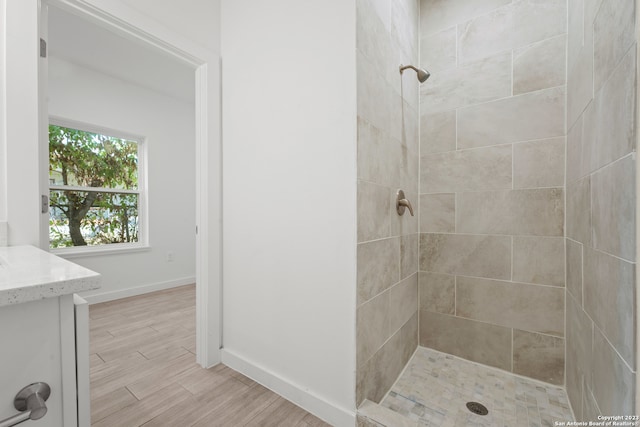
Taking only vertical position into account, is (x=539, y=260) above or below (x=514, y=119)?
below

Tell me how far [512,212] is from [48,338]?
6.85 feet

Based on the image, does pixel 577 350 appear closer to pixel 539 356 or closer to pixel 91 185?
pixel 539 356

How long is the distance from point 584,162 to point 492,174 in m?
0.57

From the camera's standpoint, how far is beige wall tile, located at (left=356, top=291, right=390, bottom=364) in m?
1.25

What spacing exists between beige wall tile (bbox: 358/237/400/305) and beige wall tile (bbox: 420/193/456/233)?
471 millimetres

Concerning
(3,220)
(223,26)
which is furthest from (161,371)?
(223,26)

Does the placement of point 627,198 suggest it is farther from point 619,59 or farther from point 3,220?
point 3,220

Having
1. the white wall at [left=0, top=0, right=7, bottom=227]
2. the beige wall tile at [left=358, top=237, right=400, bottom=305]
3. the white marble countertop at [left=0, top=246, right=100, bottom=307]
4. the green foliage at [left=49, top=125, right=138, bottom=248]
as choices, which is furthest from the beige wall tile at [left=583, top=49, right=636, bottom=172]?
the green foliage at [left=49, top=125, right=138, bottom=248]

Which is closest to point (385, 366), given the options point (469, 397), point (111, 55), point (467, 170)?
point (469, 397)

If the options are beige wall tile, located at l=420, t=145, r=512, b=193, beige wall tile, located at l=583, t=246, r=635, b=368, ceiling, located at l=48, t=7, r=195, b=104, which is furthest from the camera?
ceiling, located at l=48, t=7, r=195, b=104

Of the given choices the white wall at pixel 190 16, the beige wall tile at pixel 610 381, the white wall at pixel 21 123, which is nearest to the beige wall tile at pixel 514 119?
the beige wall tile at pixel 610 381

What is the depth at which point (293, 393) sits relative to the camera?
1441 mm

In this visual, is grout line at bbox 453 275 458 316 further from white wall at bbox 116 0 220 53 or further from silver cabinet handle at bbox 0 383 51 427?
white wall at bbox 116 0 220 53

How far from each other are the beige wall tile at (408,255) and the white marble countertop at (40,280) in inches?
58.9
